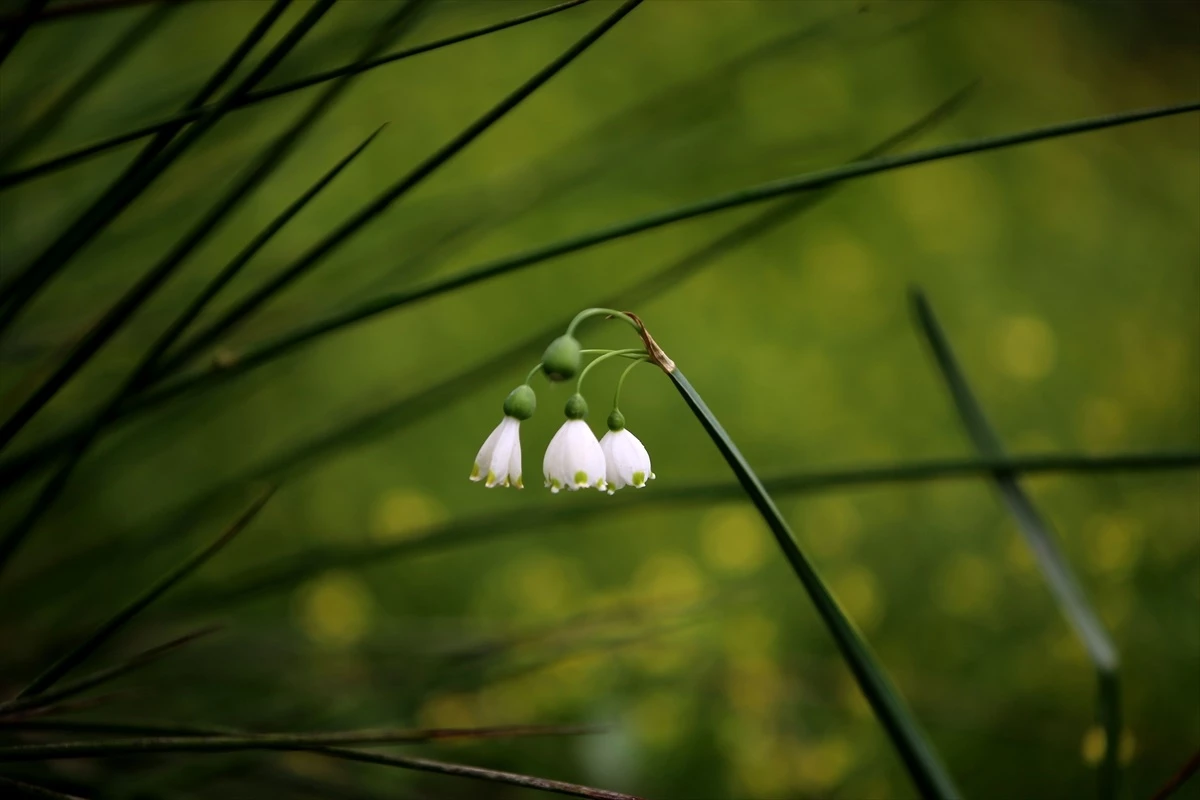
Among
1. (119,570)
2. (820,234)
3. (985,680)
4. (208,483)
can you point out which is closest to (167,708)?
(119,570)

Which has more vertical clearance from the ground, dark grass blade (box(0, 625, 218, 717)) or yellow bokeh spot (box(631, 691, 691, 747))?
yellow bokeh spot (box(631, 691, 691, 747))

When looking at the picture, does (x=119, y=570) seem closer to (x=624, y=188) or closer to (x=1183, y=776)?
(x=1183, y=776)

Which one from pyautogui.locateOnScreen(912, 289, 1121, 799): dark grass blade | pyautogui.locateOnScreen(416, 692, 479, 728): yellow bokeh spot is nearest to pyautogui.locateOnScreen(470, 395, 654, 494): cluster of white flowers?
pyautogui.locateOnScreen(912, 289, 1121, 799): dark grass blade

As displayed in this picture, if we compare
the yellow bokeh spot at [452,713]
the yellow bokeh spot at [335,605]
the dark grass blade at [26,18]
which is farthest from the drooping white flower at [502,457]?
the yellow bokeh spot at [335,605]

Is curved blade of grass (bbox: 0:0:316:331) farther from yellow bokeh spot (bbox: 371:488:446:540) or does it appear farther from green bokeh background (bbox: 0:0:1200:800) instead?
yellow bokeh spot (bbox: 371:488:446:540)

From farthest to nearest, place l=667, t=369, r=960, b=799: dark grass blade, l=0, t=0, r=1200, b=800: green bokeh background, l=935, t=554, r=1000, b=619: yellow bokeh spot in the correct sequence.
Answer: l=935, t=554, r=1000, b=619: yellow bokeh spot
l=0, t=0, r=1200, b=800: green bokeh background
l=667, t=369, r=960, b=799: dark grass blade

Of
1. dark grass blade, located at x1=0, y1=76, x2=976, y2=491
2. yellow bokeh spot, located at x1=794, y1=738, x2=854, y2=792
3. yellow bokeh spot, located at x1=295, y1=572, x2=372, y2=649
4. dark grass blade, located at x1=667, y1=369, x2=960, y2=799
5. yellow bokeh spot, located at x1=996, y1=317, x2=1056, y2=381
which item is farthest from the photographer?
yellow bokeh spot, located at x1=996, y1=317, x2=1056, y2=381

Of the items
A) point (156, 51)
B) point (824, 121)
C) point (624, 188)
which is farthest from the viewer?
point (824, 121)
